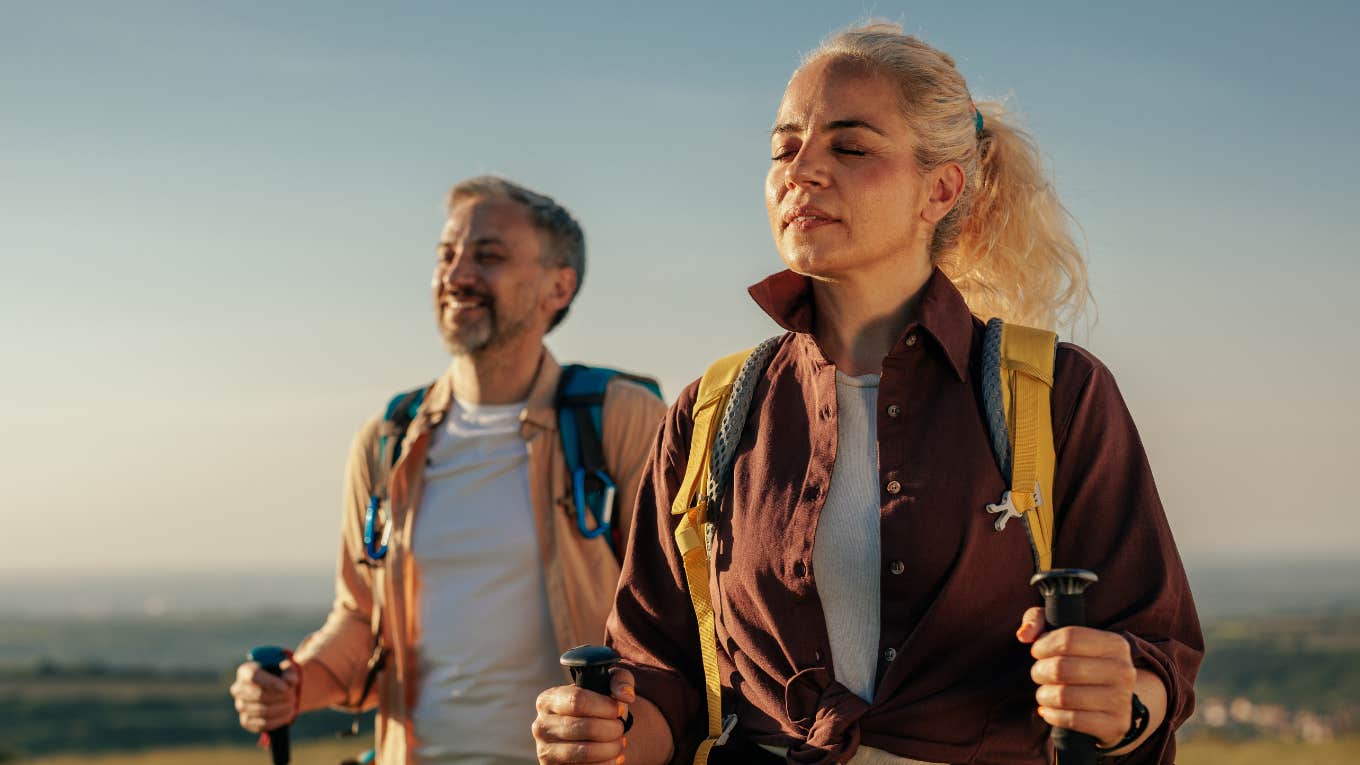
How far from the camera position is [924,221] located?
3.13 meters

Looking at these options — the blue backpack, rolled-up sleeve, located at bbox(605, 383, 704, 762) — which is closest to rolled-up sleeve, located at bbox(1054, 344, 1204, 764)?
rolled-up sleeve, located at bbox(605, 383, 704, 762)

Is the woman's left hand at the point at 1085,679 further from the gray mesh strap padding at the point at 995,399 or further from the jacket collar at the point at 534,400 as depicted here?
the jacket collar at the point at 534,400

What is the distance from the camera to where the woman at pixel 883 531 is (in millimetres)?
2707

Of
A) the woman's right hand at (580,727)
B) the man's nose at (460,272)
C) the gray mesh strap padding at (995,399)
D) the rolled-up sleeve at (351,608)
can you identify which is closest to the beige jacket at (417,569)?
the rolled-up sleeve at (351,608)

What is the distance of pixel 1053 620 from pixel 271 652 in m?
3.67

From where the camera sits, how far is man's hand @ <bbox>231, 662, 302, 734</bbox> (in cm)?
516

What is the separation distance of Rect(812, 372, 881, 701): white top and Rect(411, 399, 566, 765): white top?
2.50m

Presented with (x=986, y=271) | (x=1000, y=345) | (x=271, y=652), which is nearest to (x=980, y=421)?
(x=1000, y=345)

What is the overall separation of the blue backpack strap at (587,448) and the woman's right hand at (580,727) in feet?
7.79

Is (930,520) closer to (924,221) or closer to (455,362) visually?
(924,221)

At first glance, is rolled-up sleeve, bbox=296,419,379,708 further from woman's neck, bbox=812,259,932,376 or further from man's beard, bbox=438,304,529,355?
woman's neck, bbox=812,259,932,376

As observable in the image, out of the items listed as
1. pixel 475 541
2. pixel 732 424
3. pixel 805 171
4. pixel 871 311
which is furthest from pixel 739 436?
pixel 475 541

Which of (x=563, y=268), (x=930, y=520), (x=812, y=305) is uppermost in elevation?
(x=563, y=268)

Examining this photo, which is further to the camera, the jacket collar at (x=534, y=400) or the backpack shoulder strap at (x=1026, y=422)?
the jacket collar at (x=534, y=400)
